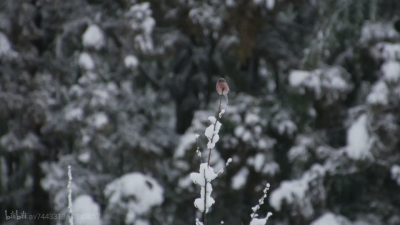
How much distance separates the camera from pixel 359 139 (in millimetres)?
4445

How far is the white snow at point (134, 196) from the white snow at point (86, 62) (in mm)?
1469

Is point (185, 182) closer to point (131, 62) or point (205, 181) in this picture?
point (131, 62)

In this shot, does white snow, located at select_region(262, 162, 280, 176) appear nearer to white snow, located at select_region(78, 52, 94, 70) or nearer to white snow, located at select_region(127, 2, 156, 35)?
white snow, located at select_region(127, 2, 156, 35)

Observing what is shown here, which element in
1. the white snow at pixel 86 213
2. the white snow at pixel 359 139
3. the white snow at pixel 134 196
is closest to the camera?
the white snow at pixel 359 139

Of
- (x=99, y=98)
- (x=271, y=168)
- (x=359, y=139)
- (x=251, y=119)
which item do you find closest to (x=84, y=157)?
(x=99, y=98)

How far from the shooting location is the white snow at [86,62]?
5.31m

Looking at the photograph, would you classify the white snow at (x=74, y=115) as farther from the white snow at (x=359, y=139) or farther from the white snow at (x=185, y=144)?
the white snow at (x=359, y=139)

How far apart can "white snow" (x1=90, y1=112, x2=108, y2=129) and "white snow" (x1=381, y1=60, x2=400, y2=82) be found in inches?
123

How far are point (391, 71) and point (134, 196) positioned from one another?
313 centimetres

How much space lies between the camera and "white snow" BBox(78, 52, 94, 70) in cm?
531

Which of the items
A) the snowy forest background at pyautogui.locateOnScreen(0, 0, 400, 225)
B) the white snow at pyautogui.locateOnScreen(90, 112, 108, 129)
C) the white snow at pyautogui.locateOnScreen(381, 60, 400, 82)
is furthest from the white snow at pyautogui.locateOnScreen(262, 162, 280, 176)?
the white snow at pyautogui.locateOnScreen(90, 112, 108, 129)

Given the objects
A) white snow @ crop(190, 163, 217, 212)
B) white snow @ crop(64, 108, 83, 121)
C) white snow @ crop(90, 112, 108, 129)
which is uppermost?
white snow @ crop(64, 108, 83, 121)

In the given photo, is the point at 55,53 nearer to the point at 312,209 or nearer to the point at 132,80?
the point at 132,80

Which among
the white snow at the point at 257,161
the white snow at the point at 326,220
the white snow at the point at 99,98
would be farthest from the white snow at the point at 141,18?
the white snow at the point at 326,220
